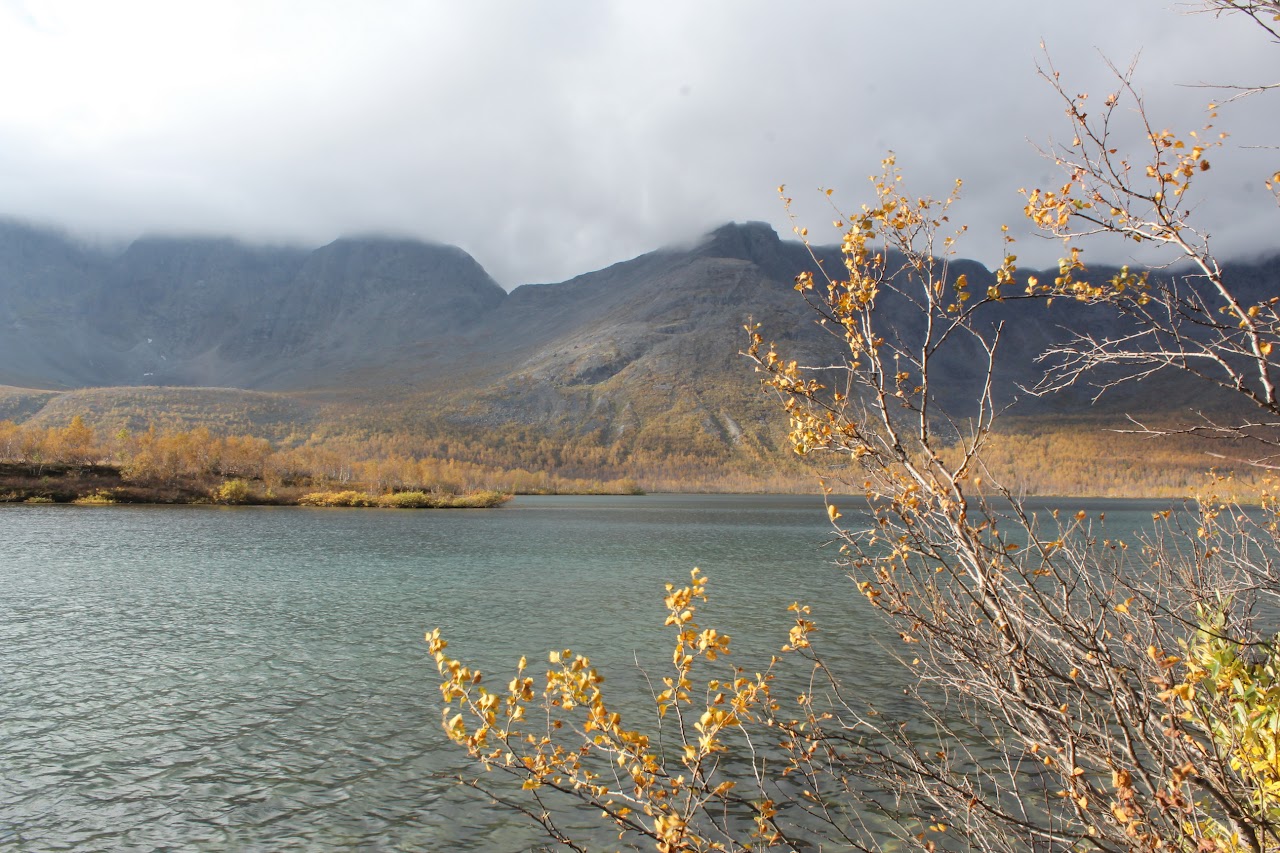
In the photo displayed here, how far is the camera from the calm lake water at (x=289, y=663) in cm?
1012

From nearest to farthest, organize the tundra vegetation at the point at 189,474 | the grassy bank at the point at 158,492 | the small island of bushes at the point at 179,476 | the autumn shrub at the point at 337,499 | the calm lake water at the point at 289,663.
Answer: the calm lake water at the point at 289,663, the grassy bank at the point at 158,492, the small island of bushes at the point at 179,476, the tundra vegetation at the point at 189,474, the autumn shrub at the point at 337,499

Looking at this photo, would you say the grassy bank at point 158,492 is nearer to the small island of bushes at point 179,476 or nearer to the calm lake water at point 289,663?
the small island of bushes at point 179,476

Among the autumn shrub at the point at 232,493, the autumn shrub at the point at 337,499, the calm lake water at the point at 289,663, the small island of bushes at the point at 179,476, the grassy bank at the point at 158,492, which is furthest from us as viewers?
the autumn shrub at the point at 337,499

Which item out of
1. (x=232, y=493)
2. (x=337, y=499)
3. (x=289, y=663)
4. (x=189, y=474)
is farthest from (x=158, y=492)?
(x=289, y=663)

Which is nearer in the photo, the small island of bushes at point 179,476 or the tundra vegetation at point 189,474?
the small island of bushes at point 179,476

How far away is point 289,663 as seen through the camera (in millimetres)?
18094

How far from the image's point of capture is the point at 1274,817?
197 inches

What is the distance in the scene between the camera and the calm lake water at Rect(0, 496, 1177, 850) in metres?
10.1

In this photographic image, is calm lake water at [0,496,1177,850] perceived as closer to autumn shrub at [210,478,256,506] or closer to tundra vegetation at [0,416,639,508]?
autumn shrub at [210,478,256,506]

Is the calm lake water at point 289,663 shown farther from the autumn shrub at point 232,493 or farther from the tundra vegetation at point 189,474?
the tundra vegetation at point 189,474

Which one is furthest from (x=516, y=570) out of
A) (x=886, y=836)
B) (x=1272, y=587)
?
(x=1272, y=587)

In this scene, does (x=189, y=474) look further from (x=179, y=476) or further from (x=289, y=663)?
(x=289, y=663)

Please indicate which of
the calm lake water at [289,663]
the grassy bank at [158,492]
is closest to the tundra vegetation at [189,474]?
the grassy bank at [158,492]

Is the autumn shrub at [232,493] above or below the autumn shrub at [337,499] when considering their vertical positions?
above
